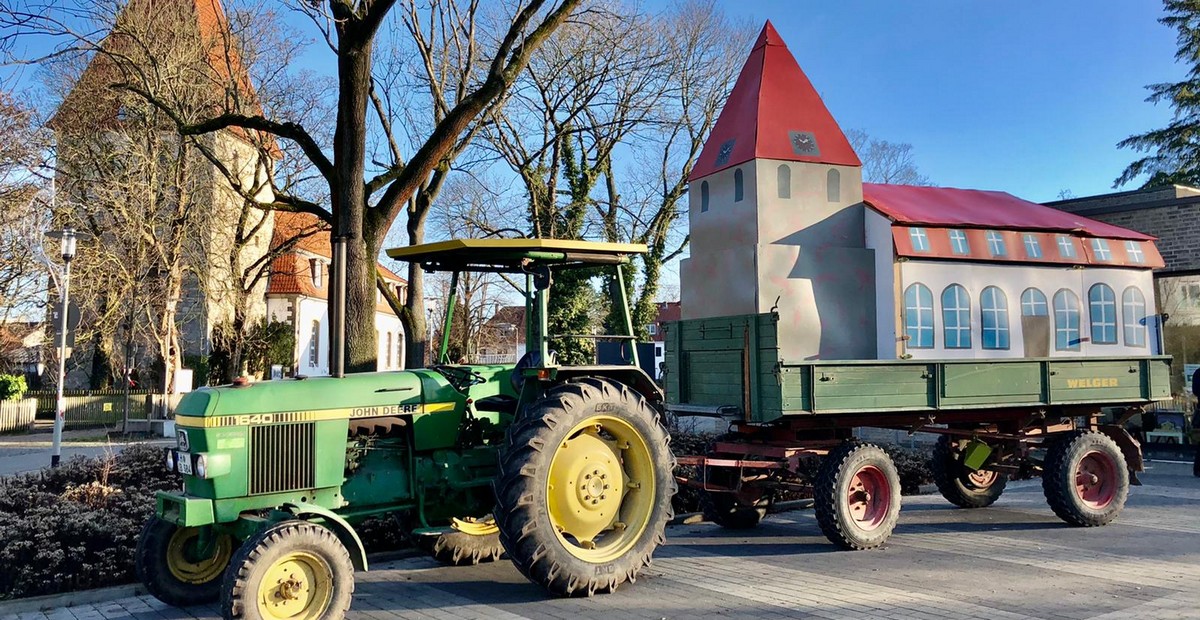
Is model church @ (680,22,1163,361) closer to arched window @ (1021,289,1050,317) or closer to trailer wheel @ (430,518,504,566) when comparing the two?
arched window @ (1021,289,1050,317)

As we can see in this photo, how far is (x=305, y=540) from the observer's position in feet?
16.0

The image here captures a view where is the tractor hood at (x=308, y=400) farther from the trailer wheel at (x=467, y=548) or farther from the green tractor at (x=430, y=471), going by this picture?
the trailer wheel at (x=467, y=548)

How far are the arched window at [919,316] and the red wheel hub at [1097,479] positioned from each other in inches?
74.1

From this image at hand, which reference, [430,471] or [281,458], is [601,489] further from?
[281,458]

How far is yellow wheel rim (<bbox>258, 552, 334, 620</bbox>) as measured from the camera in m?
4.81

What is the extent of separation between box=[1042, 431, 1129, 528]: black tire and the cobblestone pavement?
8.6 inches

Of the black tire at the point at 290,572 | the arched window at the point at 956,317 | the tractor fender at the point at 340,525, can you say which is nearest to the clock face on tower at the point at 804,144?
the arched window at the point at 956,317

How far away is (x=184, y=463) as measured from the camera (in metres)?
5.28

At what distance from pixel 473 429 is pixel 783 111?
5.36 meters

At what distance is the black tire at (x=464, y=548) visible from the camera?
684 centimetres

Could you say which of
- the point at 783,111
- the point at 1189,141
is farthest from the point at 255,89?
the point at 1189,141

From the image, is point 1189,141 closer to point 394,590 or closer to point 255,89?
point 255,89

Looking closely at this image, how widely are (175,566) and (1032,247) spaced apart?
29.9 feet

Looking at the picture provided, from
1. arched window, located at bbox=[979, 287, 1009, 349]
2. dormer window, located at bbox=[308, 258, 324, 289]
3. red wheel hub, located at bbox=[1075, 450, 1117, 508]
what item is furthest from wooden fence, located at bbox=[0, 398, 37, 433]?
red wheel hub, located at bbox=[1075, 450, 1117, 508]
